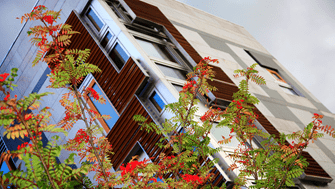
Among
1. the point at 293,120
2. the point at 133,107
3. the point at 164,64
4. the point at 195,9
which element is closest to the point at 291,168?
the point at 133,107

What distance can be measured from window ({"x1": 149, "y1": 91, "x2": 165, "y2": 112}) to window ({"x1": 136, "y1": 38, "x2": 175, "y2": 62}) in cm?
276

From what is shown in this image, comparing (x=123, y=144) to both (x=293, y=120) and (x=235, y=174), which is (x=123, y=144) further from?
(x=293, y=120)

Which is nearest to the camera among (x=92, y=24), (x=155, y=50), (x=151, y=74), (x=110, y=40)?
(x=151, y=74)

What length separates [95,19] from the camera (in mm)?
16344

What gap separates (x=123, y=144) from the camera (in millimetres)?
12617

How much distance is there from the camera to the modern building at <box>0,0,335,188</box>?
1259 centimetres

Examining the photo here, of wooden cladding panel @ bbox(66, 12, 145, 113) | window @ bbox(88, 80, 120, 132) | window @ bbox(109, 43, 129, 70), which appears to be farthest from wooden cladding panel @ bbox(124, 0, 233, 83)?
window @ bbox(88, 80, 120, 132)

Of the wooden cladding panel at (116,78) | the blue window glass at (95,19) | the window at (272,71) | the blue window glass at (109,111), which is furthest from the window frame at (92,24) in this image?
the window at (272,71)

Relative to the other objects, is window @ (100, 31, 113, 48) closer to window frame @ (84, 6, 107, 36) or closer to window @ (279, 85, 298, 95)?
window frame @ (84, 6, 107, 36)

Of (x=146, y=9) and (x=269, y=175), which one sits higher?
(x=146, y=9)

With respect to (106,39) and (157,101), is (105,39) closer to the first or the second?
(106,39)

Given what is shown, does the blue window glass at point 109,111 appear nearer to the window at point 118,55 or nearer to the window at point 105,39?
the window at point 118,55

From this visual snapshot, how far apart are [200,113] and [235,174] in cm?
325

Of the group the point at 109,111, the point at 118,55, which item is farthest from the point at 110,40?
the point at 109,111
